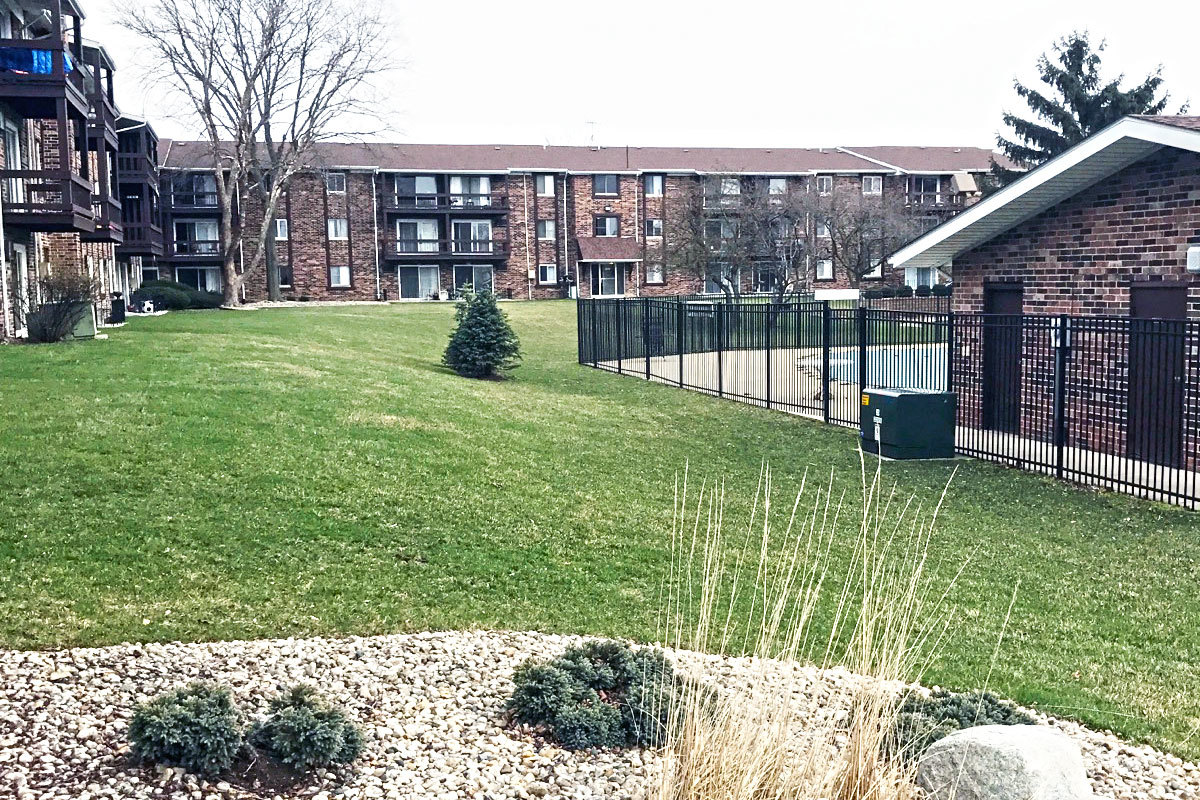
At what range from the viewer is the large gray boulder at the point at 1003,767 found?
13.6 feet

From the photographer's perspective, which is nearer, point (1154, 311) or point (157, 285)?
point (1154, 311)

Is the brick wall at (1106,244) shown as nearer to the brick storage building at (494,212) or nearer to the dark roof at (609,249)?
the brick storage building at (494,212)

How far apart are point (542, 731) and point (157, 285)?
124 ft

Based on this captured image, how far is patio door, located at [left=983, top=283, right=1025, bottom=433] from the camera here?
552 inches

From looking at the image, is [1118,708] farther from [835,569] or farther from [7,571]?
[7,571]

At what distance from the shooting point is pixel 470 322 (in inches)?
867

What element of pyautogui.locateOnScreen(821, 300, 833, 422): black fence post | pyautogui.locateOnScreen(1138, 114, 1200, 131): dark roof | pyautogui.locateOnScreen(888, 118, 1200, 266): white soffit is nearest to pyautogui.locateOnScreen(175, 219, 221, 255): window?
pyautogui.locateOnScreen(821, 300, 833, 422): black fence post

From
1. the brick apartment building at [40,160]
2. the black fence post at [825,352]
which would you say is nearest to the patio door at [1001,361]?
the black fence post at [825,352]

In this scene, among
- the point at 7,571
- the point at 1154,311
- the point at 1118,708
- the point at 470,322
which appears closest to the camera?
the point at 1118,708

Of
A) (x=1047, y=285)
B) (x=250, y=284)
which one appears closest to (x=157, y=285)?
(x=250, y=284)

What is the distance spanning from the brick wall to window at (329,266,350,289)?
4086cm

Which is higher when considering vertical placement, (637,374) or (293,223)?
(293,223)

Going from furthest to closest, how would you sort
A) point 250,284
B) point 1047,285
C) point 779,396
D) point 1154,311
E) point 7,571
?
1. point 250,284
2. point 779,396
3. point 1047,285
4. point 1154,311
5. point 7,571

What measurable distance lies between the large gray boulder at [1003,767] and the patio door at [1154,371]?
786cm
